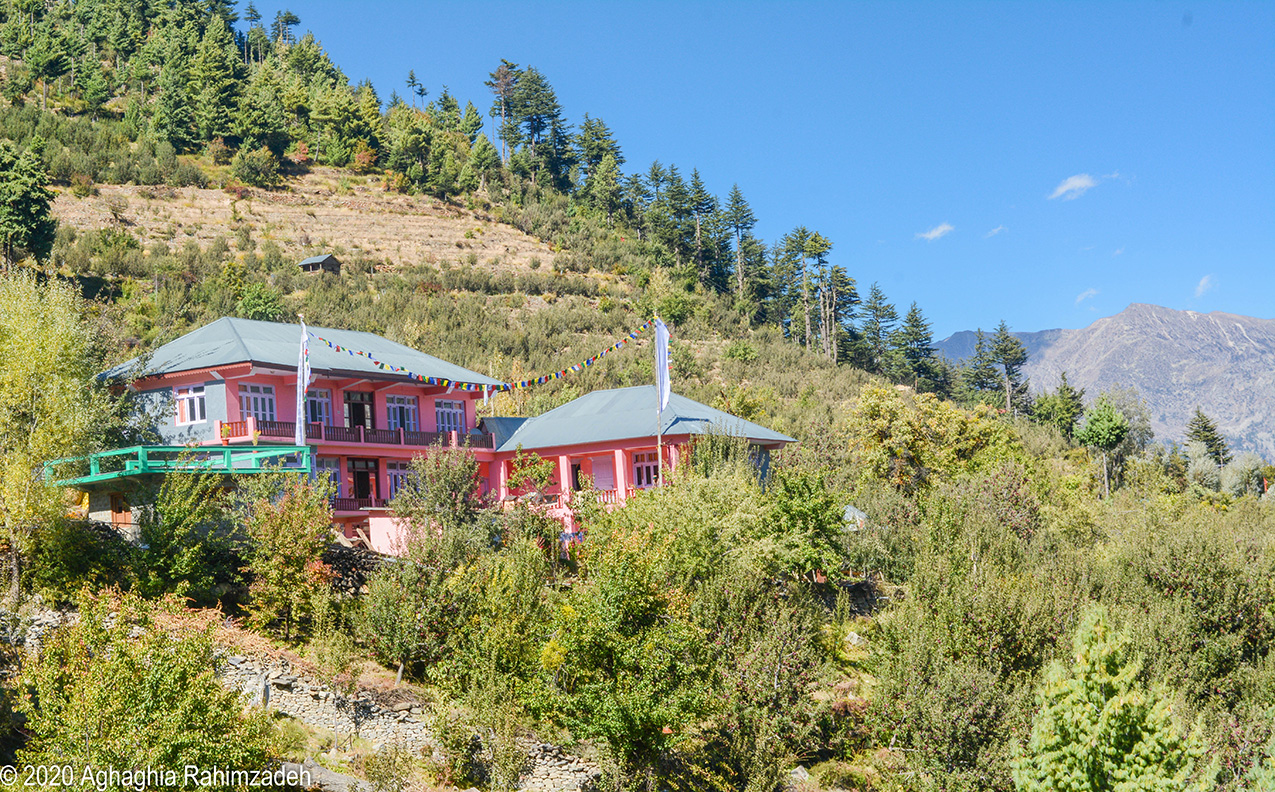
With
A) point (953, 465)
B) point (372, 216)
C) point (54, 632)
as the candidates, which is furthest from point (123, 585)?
point (372, 216)

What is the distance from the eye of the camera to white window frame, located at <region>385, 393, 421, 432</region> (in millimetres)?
44000

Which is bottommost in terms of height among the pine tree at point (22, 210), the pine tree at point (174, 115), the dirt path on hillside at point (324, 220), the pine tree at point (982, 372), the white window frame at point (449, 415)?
the white window frame at point (449, 415)

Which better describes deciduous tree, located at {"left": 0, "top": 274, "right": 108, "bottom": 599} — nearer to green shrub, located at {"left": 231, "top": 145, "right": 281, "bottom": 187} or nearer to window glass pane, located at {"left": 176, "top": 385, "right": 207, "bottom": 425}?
window glass pane, located at {"left": 176, "top": 385, "right": 207, "bottom": 425}

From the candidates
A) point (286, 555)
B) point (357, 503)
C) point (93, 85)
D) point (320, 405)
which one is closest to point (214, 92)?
point (93, 85)

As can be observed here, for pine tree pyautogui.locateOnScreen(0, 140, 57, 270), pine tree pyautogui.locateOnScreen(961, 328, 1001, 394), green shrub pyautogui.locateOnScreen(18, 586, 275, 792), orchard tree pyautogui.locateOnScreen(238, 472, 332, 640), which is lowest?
green shrub pyautogui.locateOnScreen(18, 586, 275, 792)

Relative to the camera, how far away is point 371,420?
142ft

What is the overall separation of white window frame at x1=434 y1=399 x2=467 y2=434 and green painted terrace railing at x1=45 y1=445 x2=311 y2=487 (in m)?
13.1

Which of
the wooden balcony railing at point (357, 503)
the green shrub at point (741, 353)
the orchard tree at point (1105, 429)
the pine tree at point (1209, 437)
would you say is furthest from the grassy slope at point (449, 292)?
the pine tree at point (1209, 437)

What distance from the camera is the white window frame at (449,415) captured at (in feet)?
152

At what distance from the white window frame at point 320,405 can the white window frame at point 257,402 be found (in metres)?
1.55

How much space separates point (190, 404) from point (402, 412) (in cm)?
928

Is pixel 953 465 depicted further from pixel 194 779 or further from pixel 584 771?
pixel 194 779

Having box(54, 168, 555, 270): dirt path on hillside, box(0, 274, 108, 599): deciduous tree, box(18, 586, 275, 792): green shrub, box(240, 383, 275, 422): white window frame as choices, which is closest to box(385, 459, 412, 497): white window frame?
box(240, 383, 275, 422): white window frame

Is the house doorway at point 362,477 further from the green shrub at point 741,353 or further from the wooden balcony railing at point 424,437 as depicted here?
the green shrub at point 741,353
